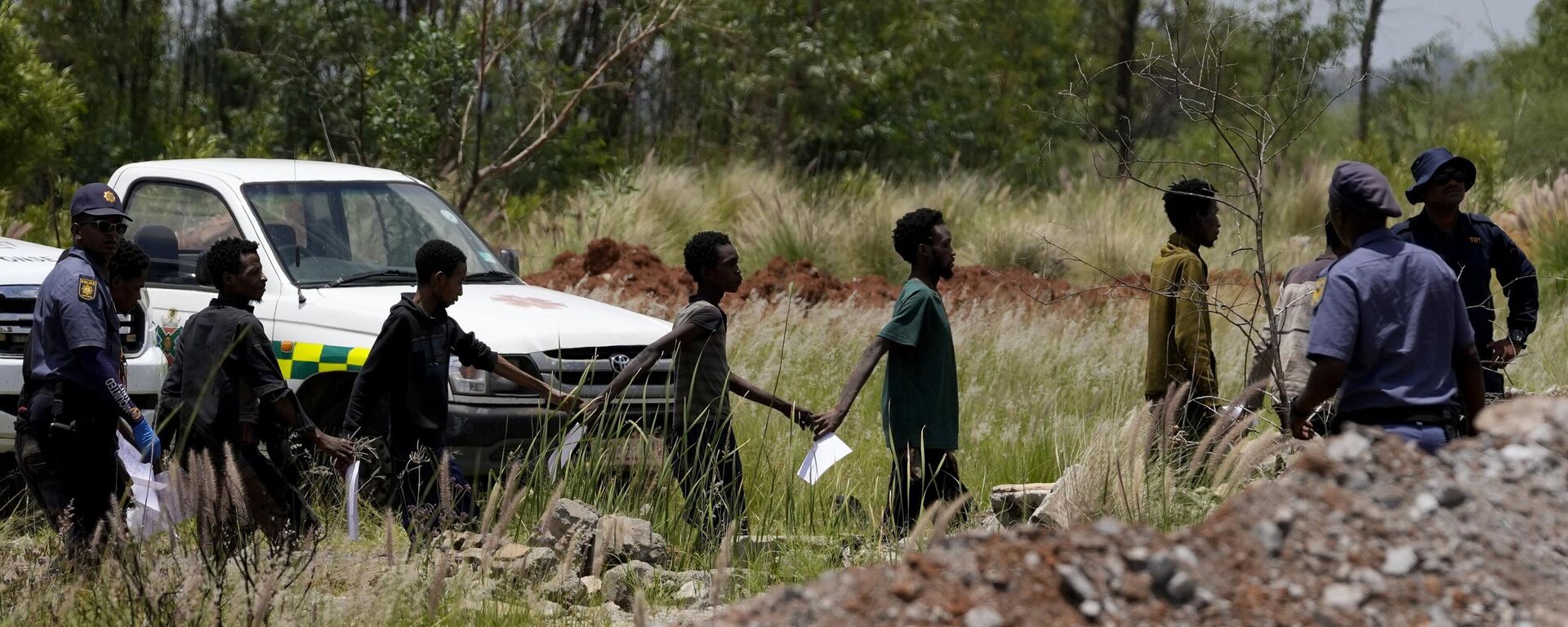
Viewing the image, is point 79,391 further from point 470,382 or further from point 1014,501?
point 1014,501

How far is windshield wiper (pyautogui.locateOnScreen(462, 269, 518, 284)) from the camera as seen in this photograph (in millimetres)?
8836

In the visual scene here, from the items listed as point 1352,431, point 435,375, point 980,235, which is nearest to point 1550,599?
point 1352,431

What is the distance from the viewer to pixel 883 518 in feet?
21.6

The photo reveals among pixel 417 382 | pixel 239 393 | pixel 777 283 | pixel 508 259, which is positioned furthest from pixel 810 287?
pixel 239 393

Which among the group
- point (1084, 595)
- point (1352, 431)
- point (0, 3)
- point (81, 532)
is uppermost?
point (0, 3)

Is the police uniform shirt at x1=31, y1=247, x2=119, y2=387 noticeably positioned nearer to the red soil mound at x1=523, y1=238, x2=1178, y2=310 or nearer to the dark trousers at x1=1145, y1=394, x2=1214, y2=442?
the dark trousers at x1=1145, y1=394, x2=1214, y2=442

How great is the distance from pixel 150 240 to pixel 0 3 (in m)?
7.66

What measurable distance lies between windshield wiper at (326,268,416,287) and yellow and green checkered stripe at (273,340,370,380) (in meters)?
0.47

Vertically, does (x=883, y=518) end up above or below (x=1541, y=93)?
below

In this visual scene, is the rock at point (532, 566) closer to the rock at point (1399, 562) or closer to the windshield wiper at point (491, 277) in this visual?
the rock at point (1399, 562)

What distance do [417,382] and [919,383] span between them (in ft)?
6.51

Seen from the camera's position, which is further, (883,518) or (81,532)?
(883,518)

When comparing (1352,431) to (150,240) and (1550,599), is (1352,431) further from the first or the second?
(150,240)

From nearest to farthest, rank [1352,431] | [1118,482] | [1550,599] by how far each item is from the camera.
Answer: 1. [1550,599]
2. [1352,431]
3. [1118,482]
